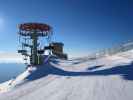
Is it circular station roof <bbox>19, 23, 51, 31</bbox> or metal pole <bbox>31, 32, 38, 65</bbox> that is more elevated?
circular station roof <bbox>19, 23, 51, 31</bbox>

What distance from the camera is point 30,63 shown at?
35750 mm

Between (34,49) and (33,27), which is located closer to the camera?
(33,27)

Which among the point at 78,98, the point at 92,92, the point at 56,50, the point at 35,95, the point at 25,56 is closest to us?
the point at 78,98

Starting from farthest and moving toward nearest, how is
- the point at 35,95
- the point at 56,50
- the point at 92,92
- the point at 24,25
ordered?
the point at 56,50 < the point at 24,25 < the point at 35,95 < the point at 92,92

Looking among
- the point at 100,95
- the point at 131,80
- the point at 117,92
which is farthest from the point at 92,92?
the point at 131,80

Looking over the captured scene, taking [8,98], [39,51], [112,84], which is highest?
[39,51]

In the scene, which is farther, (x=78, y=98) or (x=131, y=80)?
(x=131, y=80)

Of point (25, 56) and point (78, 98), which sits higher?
point (25, 56)

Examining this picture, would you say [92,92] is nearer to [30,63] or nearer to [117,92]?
[117,92]

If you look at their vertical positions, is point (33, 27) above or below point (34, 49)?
above

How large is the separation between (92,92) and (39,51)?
28350mm

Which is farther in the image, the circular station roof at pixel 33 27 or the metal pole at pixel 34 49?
the metal pole at pixel 34 49

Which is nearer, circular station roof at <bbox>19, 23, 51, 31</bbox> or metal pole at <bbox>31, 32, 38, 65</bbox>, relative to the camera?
circular station roof at <bbox>19, 23, 51, 31</bbox>

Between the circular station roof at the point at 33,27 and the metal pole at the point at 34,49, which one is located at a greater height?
the circular station roof at the point at 33,27
